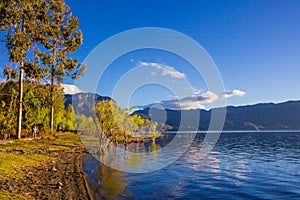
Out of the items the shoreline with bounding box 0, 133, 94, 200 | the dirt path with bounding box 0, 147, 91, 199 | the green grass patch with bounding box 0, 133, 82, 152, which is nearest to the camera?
the shoreline with bounding box 0, 133, 94, 200

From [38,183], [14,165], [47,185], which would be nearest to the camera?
[47,185]

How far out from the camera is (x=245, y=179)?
29.6 metres

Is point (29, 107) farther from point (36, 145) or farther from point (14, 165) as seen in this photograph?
point (14, 165)

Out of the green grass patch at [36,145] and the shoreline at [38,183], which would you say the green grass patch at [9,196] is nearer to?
the shoreline at [38,183]

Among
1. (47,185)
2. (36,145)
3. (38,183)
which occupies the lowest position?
(47,185)

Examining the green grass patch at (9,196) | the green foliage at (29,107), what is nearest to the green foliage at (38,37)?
the green foliage at (29,107)

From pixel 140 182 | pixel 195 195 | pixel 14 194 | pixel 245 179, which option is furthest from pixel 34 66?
pixel 245 179

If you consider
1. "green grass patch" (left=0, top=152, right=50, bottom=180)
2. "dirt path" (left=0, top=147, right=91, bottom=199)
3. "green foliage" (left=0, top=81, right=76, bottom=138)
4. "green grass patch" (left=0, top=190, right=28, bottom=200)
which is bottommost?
"dirt path" (left=0, top=147, right=91, bottom=199)

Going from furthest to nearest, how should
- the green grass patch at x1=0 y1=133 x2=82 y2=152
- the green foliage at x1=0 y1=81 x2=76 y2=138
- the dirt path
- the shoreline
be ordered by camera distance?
the green foliage at x1=0 y1=81 x2=76 y2=138, the green grass patch at x1=0 y1=133 x2=82 y2=152, the dirt path, the shoreline

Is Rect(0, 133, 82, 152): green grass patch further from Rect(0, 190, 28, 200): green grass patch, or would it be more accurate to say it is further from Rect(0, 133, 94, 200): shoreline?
Rect(0, 190, 28, 200): green grass patch

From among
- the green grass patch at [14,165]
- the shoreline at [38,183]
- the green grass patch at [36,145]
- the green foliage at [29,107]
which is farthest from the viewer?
the green foliage at [29,107]

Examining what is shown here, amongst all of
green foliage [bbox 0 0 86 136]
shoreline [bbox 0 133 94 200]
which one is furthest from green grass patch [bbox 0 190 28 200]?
green foliage [bbox 0 0 86 136]

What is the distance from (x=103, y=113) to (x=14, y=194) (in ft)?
114

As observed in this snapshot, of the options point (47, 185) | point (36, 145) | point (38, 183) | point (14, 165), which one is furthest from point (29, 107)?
point (47, 185)
